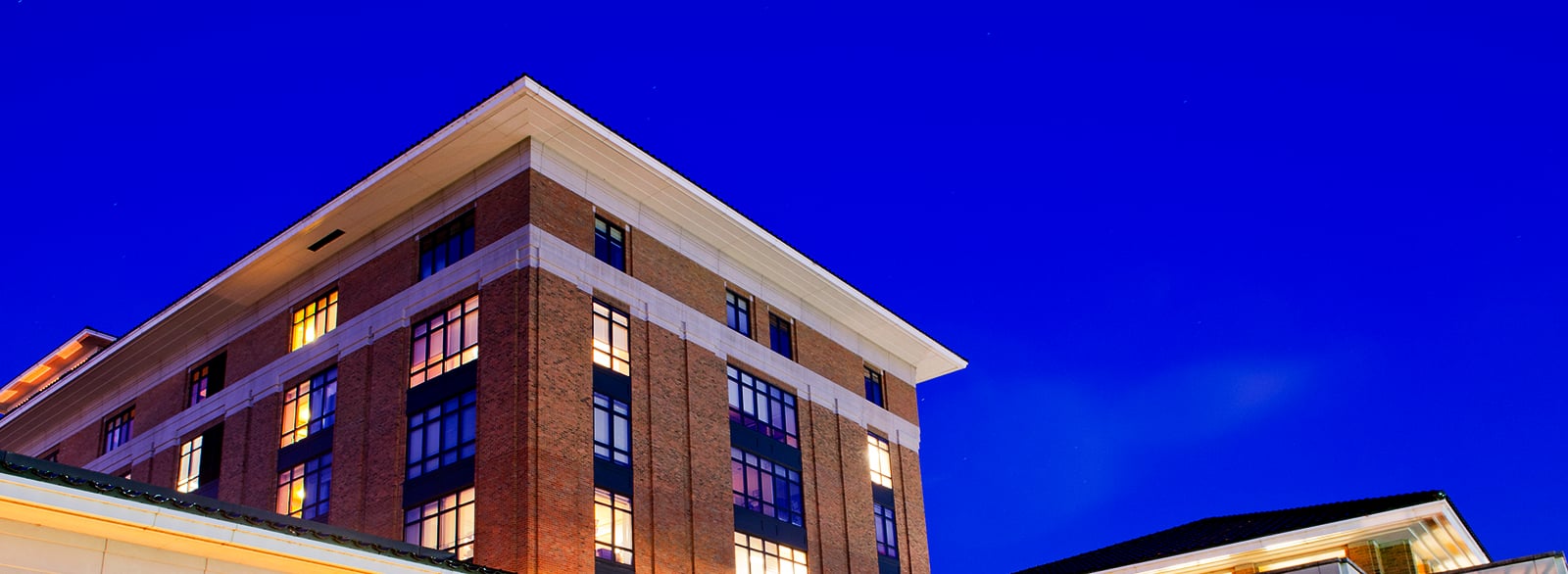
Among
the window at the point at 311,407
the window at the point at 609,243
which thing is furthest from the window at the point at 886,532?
the window at the point at 311,407

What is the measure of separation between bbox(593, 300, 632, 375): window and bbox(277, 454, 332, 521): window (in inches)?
384

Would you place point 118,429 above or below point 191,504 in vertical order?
above

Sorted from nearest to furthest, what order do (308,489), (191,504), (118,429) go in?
1. (191,504)
2. (308,489)
3. (118,429)

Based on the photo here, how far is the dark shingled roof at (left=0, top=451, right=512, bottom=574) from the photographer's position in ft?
68.5

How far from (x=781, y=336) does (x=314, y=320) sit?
16518mm

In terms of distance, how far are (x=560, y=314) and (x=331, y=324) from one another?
34.6 feet

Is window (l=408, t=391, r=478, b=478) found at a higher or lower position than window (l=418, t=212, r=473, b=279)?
lower

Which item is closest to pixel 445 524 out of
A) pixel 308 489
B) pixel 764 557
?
pixel 308 489

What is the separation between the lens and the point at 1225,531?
44938 millimetres

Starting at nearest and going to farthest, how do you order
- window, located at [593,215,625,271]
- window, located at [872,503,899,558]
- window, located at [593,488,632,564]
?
window, located at [593,488,632,564], window, located at [593,215,625,271], window, located at [872,503,899,558]

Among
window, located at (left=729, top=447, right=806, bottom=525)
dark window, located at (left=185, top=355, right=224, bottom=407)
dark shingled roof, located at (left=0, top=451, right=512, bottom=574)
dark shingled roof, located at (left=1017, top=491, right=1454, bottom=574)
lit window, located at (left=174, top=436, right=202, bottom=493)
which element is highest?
dark window, located at (left=185, top=355, right=224, bottom=407)

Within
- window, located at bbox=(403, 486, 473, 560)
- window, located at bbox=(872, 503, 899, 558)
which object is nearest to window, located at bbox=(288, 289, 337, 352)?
window, located at bbox=(403, 486, 473, 560)

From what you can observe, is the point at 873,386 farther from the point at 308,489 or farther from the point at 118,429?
the point at 118,429

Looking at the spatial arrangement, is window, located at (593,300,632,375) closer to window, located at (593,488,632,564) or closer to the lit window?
window, located at (593,488,632,564)
